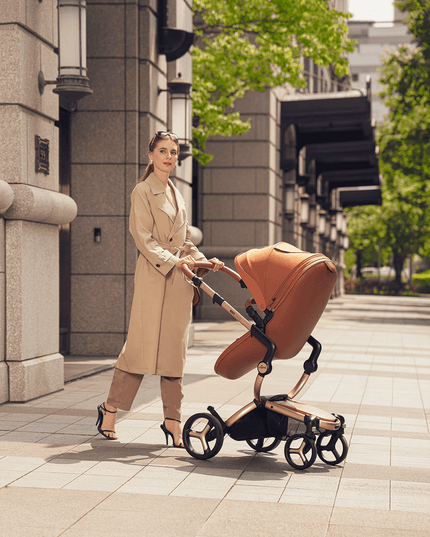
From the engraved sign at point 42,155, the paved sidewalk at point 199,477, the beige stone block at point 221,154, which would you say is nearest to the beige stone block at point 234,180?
the beige stone block at point 221,154

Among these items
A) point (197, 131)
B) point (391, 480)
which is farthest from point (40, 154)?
point (197, 131)

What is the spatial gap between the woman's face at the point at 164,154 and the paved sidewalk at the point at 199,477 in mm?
1947

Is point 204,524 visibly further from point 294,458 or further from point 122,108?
point 122,108

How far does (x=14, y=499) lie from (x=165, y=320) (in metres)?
1.68

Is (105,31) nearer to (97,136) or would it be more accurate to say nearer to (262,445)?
(97,136)

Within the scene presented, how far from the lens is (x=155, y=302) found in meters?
5.33

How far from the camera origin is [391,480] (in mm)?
4656

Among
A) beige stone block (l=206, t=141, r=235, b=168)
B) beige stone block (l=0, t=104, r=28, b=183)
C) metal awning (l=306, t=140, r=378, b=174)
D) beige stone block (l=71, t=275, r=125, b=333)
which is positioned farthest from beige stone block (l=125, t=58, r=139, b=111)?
metal awning (l=306, t=140, r=378, b=174)

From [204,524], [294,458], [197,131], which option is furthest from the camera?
[197,131]

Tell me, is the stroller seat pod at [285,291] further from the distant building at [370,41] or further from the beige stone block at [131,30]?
the distant building at [370,41]

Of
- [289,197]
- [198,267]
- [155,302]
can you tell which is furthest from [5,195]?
[289,197]

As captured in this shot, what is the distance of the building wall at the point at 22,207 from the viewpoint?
273 inches

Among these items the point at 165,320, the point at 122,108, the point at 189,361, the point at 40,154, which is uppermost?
the point at 122,108

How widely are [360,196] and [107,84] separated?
32.5 m
